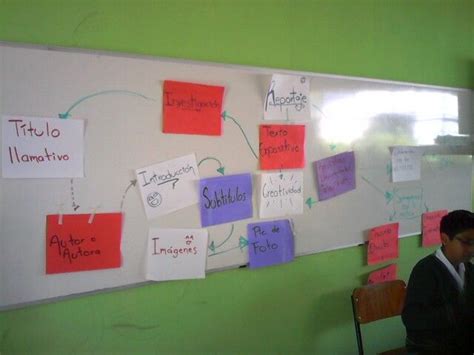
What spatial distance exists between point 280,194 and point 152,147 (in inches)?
22.0

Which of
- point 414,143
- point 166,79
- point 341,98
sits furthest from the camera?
point 414,143

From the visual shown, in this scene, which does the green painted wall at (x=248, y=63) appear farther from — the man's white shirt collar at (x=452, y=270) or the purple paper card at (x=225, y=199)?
the man's white shirt collar at (x=452, y=270)

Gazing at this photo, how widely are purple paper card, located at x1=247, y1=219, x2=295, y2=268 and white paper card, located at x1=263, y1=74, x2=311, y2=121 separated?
0.44 metres

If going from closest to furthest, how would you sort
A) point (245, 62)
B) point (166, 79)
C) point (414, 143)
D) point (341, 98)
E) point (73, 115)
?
1. point (73, 115)
2. point (166, 79)
3. point (245, 62)
4. point (341, 98)
5. point (414, 143)

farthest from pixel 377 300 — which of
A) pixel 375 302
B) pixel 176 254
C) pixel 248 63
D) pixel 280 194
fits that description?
pixel 248 63

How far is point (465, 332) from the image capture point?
115 cm

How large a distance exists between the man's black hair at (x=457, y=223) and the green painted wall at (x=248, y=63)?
0.51 metres

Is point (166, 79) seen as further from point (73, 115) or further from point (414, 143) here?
point (414, 143)

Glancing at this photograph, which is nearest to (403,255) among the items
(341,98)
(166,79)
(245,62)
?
(341,98)

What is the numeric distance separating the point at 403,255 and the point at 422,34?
1208 millimetres

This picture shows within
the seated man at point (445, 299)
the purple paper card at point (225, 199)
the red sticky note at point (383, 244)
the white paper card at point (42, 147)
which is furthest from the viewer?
the red sticky note at point (383, 244)

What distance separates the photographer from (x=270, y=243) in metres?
1.40

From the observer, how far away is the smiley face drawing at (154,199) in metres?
1.17

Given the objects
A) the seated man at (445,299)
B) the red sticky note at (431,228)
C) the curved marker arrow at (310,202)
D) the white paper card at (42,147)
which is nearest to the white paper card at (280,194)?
the curved marker arrow at (310,202)
